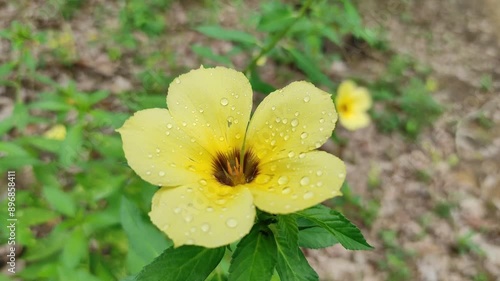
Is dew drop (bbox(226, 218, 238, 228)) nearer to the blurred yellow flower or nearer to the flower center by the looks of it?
the flower center

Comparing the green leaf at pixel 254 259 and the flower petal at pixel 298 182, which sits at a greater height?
the flower petal at pixel 298 182

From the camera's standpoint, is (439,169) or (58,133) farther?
(439,169)

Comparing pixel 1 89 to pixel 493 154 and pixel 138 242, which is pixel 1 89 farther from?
pixel 493 154

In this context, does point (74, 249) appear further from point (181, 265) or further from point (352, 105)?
point (352, 105)

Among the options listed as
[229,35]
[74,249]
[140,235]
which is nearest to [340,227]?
[140,235]

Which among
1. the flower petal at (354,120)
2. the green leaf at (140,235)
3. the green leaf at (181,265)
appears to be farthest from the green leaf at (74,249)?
the flower petal at (354,120)

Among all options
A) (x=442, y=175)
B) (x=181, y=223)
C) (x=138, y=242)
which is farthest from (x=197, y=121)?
(x=442, y=175)

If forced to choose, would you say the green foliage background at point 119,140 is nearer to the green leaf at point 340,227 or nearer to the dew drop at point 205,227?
the green leaf at point 340,227

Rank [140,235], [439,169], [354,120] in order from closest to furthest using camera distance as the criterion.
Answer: [140,235] → [354,120] → [439,169]
